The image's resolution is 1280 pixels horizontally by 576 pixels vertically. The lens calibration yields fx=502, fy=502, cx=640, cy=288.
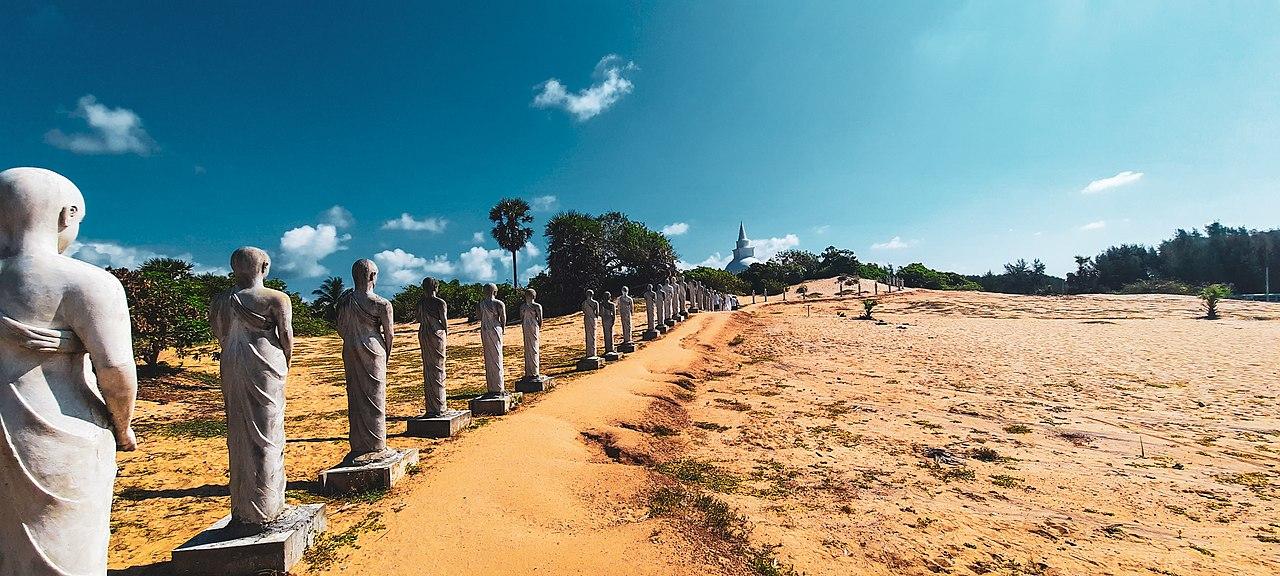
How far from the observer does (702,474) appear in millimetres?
6398

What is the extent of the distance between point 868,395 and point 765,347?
7707mm

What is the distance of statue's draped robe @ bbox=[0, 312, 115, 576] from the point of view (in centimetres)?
206

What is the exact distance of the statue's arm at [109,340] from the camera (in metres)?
2.16

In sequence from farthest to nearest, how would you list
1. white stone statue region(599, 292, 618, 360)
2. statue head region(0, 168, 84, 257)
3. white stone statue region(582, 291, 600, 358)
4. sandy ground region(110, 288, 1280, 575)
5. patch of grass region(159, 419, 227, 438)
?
white stone statue region(599, 292, 618, 360)
white stone statue region(582, 291, 600, 358)
patch of grass region(159, 419, 227, 438)
sandy ground region(110, 288, 1280, 575)
statue head region(0, 168, 84, 257)

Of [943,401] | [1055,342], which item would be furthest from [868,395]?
[1055,342]

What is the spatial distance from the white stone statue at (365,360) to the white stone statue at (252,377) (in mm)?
1680

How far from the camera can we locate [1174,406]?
1017 cm

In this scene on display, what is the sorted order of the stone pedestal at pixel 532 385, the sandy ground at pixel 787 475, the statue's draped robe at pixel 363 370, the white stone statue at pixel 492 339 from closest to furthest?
the sandy ground at pixel 787 475
the statue's draped robe at pixel 363 370
the white stone statue at pixel 492 339
the stone pedestal at pixel 532 385

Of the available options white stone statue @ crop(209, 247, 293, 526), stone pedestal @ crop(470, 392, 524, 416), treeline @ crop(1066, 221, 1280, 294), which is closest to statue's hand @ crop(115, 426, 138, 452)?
white stone statue @ crop(209, 247, 293, 526)

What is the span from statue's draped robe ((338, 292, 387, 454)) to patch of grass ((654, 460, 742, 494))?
352 centimetres

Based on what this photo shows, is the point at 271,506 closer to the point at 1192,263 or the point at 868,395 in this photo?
the point at 868,395

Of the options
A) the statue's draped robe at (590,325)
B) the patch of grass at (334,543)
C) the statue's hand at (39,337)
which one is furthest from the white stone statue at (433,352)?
the statue's draped robe at (590,325)

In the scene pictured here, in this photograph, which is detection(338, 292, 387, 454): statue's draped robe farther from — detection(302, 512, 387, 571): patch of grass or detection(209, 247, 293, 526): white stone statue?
detection(209, 247, 293, 526): white stone statue

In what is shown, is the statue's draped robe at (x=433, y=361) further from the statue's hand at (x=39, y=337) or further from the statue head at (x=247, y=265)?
the statue's hand at (x=39, y=337)
